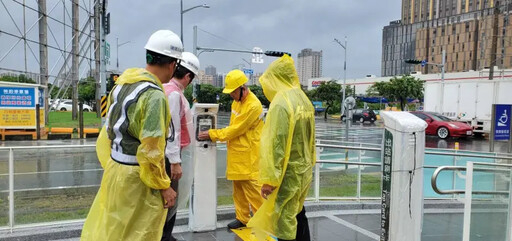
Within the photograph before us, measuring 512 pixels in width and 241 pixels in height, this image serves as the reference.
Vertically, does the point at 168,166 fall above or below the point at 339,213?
above

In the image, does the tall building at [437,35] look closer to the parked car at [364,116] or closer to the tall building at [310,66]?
the tall building at [310,66]

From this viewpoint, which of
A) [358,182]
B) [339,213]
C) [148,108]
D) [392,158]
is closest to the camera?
[148,108]

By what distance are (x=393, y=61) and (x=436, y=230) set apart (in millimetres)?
116064

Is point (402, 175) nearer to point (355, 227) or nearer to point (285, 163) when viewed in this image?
point (285, 163)

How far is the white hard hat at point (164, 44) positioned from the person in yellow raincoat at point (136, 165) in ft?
0.59

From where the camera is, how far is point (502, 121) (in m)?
9.91

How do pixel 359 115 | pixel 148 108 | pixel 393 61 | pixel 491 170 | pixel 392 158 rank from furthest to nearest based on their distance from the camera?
pixel 393 61
pixel 359 115
pixel 491 170
pixel 392 158
pixel 148 108

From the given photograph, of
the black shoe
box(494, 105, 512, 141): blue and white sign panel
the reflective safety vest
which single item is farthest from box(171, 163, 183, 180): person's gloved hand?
box(494, 105, 512, 141): blue and white sign panel

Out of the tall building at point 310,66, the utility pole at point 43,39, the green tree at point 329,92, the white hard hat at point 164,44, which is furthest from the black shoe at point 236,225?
the tall building at point 310,66

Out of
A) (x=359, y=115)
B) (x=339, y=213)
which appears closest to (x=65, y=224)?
(x=339, y=213)

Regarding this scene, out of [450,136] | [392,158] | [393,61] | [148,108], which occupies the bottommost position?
[450,136]

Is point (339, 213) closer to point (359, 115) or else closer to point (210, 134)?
point (210, 134)

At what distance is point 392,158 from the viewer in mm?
2627

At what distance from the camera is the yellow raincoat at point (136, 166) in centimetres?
218
